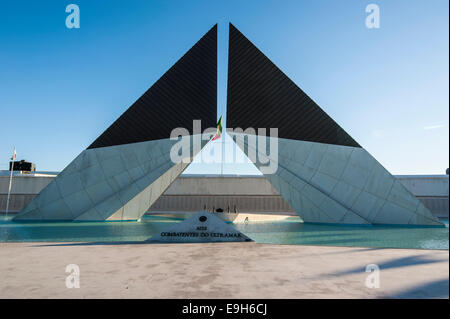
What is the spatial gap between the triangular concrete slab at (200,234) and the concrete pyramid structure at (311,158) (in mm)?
6594

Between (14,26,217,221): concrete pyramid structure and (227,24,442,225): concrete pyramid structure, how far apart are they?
209cm

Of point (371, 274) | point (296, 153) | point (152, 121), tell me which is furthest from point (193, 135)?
point (371, 274)

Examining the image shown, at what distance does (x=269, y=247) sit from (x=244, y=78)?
38.8ft

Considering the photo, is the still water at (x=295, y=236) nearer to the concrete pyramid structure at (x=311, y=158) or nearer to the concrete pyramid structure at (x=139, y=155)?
the concrete pyramid structure at (x=311, y=158)

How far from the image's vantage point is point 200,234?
251 inches

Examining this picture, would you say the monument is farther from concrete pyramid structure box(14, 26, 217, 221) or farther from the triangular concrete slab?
the triangular concrete slab

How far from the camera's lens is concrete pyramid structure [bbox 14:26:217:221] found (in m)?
12.9

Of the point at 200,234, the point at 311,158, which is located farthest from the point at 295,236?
the point at 311,158

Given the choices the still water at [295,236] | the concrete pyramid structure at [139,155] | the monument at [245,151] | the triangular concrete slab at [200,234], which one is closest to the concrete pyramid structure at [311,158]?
the monument at [245,151]

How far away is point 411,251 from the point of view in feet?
17.4

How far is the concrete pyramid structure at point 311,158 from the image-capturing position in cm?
1174

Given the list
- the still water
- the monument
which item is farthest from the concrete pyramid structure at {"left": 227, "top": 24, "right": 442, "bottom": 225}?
the still water

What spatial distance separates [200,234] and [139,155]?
888cm

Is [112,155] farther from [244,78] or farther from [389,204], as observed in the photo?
[389,204]
